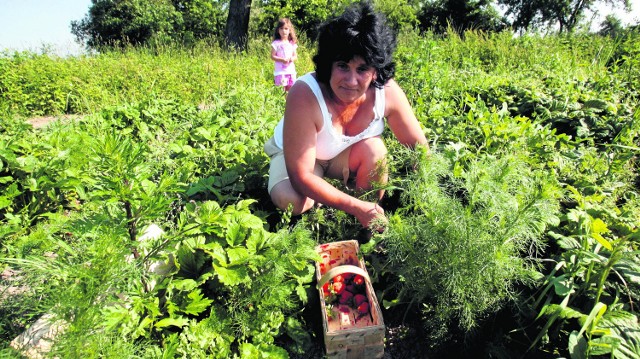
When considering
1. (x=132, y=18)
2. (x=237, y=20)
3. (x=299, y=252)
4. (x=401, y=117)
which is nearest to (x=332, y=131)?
(x=401, y=117)

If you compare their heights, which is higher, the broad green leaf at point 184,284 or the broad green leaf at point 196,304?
the broad green leaf at point 184,284

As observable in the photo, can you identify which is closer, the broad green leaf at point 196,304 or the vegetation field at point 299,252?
the vegetation field at point 299,252

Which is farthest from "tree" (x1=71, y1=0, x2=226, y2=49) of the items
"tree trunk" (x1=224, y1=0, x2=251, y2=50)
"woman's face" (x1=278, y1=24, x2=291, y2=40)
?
"woman's face" (x1=278, y1=24, x2=291, y2=40)

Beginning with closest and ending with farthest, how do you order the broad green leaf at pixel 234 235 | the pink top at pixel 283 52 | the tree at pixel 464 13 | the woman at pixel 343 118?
the broad green leaf at pixel 234 235 → the woman at pixel 343 118 → the pink top at pixel 283 52 → the tree at pixel 464 13

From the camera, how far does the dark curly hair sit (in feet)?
5.74

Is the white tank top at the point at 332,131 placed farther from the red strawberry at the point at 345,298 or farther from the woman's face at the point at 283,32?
the woman's face at the point at 283,32

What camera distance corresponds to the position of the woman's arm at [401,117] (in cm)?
212

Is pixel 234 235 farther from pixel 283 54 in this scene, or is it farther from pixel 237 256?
pixel 283 54

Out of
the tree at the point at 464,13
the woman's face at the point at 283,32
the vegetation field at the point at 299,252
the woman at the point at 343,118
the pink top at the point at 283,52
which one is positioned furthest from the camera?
the tree at the point at 464,13

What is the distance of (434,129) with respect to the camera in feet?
9.23

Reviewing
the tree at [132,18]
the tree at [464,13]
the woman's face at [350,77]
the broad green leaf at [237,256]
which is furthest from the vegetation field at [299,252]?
the tree at [464,13]

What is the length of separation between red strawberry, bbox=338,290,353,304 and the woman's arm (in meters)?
0.93

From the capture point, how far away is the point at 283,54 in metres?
5.56

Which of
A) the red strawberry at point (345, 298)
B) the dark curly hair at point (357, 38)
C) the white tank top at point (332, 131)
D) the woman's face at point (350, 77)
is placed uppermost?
the dark curly hair at point (357, 38)
